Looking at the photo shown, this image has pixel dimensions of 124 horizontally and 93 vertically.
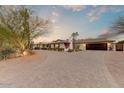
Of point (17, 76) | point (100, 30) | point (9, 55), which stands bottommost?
point (17, 76)

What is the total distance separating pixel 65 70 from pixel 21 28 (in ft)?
3.56

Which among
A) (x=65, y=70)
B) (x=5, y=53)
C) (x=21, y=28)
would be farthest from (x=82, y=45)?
(x=5, y=53)

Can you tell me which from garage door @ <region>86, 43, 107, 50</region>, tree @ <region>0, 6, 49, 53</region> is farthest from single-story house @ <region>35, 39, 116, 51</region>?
tree @ <region>0, 6, 49, 53</region>

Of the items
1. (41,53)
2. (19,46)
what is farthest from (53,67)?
(19,46)

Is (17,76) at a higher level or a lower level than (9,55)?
lower

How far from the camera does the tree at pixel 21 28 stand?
4711mm

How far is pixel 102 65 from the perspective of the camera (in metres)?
4.70

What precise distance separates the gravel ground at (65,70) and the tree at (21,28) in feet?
0.95

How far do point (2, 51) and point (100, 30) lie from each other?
1807 millimetres

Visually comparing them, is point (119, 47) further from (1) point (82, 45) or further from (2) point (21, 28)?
(2) point (21, 28)

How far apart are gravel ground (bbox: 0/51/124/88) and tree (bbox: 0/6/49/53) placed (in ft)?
0.95

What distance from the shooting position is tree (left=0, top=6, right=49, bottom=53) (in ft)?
15.5

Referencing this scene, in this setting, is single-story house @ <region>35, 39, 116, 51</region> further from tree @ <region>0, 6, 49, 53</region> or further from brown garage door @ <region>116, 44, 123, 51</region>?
tree @ <region>0, 6, 49, 53</region>

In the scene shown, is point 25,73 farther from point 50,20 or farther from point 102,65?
point 102,65
